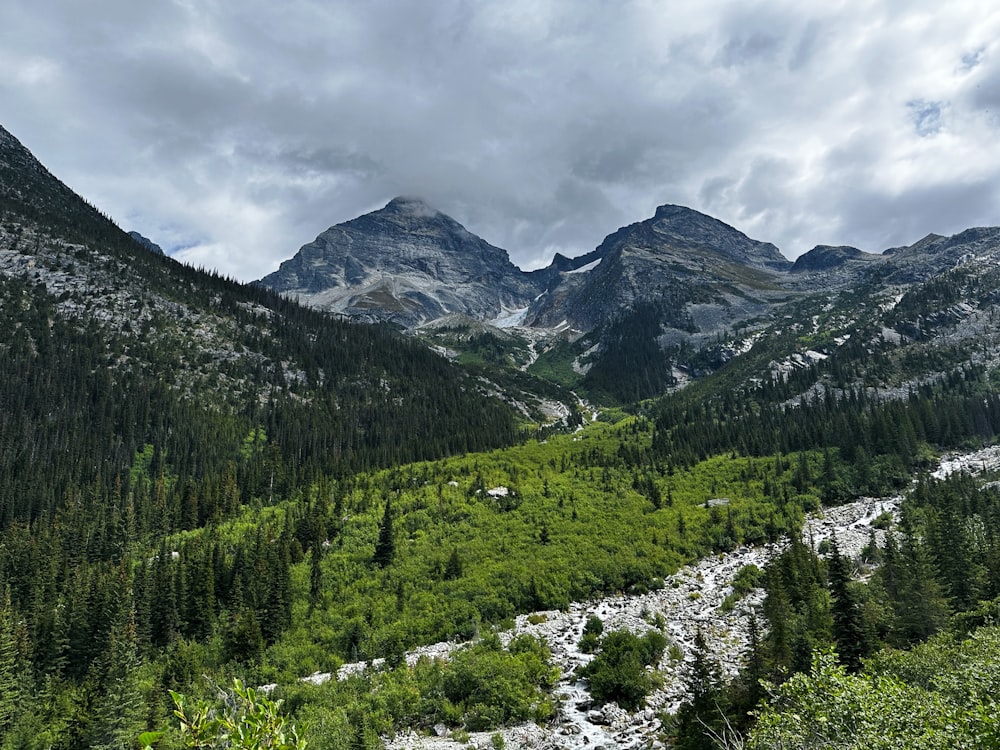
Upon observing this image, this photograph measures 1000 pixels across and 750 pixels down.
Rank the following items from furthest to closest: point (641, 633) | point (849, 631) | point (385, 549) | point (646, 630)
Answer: point (385, 549) < point (646, 630) < point (641, 633) < point (849, 631)

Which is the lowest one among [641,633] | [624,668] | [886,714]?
[624,668]

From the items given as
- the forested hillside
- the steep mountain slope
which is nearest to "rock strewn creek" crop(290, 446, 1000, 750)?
the forested hillside

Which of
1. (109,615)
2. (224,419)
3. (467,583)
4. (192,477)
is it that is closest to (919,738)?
(467,583)

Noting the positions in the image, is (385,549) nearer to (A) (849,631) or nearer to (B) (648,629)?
(B) (648,629)

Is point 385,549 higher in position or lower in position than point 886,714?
higher

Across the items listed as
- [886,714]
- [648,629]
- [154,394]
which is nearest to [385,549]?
[648,629]


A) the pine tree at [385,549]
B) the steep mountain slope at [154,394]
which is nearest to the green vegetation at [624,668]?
the pine tree at [385,549]

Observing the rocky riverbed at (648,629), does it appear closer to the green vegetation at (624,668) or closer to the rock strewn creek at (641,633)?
the rock strewn creek at (641,633)

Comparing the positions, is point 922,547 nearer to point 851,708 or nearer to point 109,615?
point 851,708

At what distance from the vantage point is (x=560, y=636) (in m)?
45.8

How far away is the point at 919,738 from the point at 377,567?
A: 52.2m

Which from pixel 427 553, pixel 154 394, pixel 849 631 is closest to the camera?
pixel 849 631

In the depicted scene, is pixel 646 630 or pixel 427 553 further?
pixel 427 553

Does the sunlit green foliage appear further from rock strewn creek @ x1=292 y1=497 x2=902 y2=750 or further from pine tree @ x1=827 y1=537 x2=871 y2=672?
rock strewn creek @ x1=292 y1=497 x2=902 y2=750
